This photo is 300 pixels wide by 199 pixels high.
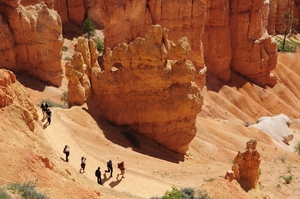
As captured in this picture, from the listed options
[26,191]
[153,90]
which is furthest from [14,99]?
[153,90]

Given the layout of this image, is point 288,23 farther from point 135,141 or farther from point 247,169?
point 247,169

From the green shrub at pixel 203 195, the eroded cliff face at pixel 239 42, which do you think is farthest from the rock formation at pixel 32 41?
the green shrub at pixel 203 195

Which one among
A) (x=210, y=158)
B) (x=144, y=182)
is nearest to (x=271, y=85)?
(x=210, y=158)

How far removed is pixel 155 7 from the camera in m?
48.6

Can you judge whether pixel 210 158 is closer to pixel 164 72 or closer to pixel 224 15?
pixel 164 72

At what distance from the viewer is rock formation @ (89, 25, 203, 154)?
106ft

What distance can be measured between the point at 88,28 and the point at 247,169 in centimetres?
4359

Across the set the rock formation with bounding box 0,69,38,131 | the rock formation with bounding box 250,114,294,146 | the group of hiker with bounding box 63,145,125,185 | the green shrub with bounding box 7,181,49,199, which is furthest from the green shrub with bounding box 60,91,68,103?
the green shrub with bounding box 7,181,49,199

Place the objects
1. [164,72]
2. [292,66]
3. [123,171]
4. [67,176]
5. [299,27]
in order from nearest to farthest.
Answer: [67,176]
[123,171]
[164,72]
[292,66]
[299,27]

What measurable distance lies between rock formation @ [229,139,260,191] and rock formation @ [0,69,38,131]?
10.6 m

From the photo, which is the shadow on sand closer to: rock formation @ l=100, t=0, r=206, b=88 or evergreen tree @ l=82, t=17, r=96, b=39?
rock formation @ l=100, t=0, r=206, b=88

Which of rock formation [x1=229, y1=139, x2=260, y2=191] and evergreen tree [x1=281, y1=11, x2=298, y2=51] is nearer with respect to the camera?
rock formation [x1=229, y1=139, x2=260, y2=191]

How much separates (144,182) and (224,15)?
3851cm

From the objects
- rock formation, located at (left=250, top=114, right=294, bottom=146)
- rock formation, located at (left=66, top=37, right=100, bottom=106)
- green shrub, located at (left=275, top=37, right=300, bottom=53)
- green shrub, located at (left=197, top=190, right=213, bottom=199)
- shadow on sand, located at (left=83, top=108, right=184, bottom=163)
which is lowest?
rock formation, located at (left=250, top=114, right=294, bottom=146)
